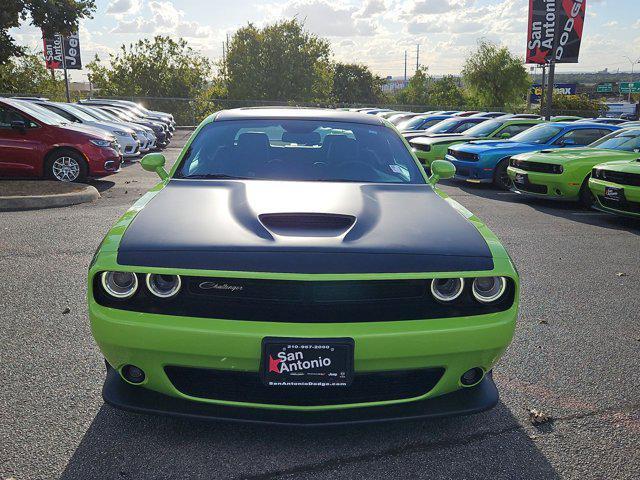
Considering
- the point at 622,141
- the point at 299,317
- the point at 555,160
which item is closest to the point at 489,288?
the point at 299,317

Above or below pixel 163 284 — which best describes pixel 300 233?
above

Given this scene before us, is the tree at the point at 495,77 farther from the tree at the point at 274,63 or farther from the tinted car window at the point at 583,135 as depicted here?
the tinted car window at the point at 583,135

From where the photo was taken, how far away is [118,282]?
2.49 m

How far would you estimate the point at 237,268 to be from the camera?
2361 millimetres

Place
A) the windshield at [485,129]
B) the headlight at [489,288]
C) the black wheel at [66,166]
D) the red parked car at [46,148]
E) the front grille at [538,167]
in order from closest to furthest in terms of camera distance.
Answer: the headlight at [489,288]
the front grille at [538,167]
the red parked car at [46,148]
the black wheel at [66,166]
the windshield at [485,129]

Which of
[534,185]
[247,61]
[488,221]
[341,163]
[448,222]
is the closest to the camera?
[448,222]

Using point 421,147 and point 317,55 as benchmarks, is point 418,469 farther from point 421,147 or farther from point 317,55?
point 317,55

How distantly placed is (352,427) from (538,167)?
322 inches

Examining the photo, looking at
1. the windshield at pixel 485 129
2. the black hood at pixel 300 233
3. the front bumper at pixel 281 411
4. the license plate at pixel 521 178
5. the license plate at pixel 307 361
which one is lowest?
the license plate at pixel 521 178

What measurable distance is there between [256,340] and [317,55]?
43.6 metres

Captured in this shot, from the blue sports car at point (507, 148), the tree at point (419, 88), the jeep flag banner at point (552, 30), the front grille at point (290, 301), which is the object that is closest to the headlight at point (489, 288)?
the front grille at point (290, 301)

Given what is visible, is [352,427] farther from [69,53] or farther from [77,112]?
[69,53]

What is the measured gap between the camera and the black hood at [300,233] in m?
2.40

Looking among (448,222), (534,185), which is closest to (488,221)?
(534,185)
